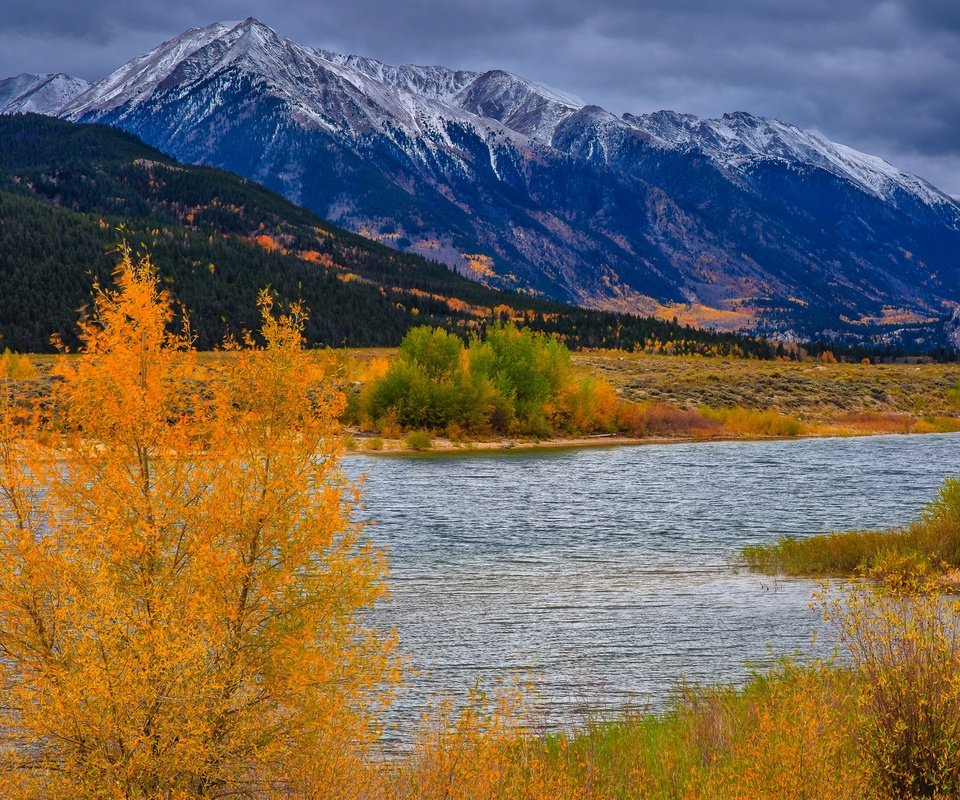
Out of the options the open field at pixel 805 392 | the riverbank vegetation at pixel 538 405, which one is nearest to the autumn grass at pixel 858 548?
the riverbank vegetation at pixel 538 405

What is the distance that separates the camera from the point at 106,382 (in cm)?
1157

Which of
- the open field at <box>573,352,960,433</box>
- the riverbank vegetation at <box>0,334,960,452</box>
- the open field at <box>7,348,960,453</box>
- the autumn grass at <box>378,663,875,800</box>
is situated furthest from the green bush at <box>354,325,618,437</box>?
the autumn grass at <box>378,663,875,800</box>

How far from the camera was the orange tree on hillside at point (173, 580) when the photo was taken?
920 centimetres

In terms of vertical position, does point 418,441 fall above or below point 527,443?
below

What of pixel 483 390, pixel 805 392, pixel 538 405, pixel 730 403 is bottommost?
pixel 538 405

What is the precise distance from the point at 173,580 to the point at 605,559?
19617mm

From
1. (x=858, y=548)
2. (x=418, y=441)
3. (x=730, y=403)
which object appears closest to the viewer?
(x=858, y=548)

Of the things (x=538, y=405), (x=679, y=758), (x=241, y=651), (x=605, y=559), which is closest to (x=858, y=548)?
(x=605, y=559)

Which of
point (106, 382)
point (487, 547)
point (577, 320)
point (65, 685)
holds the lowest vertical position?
point (487, 547)

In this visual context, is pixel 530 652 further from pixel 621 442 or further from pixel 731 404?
pixel 731 404

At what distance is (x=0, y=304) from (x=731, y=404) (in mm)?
106060

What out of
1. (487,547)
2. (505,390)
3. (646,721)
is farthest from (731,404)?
(646,721)

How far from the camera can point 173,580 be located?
11.0m

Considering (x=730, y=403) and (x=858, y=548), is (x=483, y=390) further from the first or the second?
(x=858, y=548)
